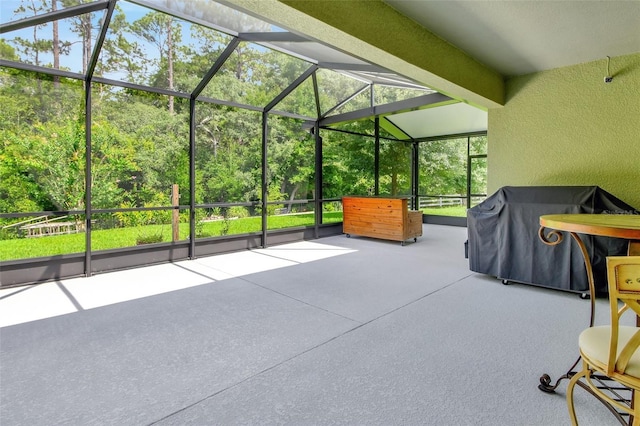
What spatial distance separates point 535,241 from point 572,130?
65.0 inches

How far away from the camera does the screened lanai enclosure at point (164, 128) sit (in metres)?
4.20

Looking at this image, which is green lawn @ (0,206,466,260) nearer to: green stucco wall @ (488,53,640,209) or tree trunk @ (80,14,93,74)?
tree trunk @ (80,14,93,74)

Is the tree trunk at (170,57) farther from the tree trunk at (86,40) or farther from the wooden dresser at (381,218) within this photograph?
the wooden dresser at (381,218)

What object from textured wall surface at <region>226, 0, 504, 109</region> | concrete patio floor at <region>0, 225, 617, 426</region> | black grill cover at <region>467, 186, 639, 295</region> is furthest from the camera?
black grill cover at <region>467, 186, 639, 295</region>

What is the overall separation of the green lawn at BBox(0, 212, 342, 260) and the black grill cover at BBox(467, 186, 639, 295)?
4010mm

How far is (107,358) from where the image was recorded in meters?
2.45

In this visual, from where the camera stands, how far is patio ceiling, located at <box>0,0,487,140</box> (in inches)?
155

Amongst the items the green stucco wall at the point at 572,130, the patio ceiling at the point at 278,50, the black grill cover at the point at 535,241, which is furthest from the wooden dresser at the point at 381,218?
the black grill cover at the point at 535,241

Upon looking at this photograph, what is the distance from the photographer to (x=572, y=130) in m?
4.38

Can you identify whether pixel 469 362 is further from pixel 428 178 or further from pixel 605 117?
pixel 428 178

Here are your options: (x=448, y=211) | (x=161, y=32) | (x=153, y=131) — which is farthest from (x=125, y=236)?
(x=448, y=211)

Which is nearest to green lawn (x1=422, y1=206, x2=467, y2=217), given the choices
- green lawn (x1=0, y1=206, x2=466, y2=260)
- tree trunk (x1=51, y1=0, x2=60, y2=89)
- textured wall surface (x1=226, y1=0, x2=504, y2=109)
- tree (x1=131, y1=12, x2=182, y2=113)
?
green lawn (x1=0, y1=206, x2=466, y2=260)

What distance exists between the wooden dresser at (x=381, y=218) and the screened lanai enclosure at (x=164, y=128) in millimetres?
547

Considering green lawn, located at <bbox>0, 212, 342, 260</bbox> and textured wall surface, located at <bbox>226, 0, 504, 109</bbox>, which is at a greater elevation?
textured wall surface, located at <bbox>226, 0, 504, 109</bbox>
